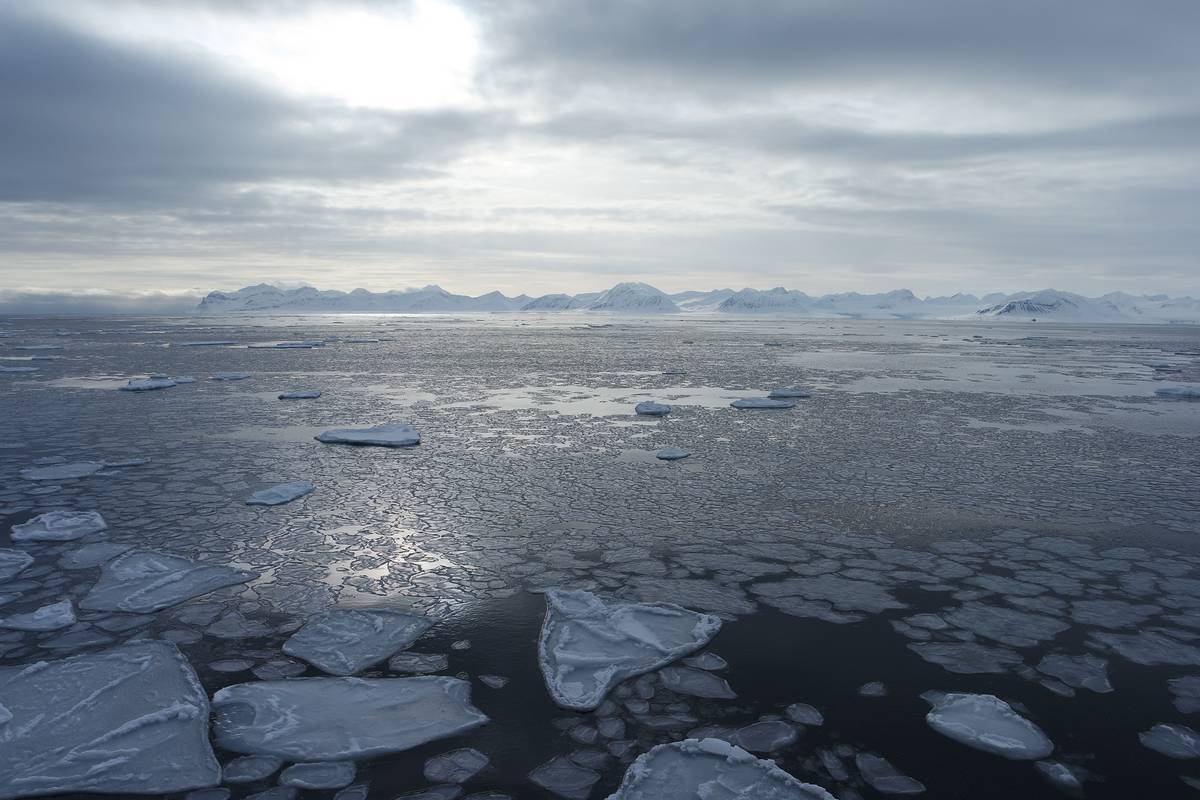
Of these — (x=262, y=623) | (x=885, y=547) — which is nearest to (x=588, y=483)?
(x=885, y=547)

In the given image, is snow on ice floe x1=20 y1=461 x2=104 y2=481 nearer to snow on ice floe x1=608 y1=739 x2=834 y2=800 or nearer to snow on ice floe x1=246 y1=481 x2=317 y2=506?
snow on ice floe x1=246 y1=481 x2=317 y2=506

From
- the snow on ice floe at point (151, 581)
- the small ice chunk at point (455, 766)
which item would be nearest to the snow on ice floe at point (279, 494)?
the snow on ice floe at point (151, 581)

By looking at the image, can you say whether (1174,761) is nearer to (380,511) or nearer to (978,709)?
(978,709)

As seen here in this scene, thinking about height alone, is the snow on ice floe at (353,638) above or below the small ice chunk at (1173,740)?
above

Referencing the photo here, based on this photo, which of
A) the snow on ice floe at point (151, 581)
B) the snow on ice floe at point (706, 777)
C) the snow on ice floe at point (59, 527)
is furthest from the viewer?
the snow on ice floe at point (59, 527)

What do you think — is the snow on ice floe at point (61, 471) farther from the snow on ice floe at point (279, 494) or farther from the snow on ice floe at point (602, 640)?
the snow on ice floe at point (602, 640)

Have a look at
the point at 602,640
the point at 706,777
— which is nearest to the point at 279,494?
the point at 602,640

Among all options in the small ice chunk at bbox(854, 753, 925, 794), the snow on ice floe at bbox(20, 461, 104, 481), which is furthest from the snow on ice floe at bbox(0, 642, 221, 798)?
the snow on ice floe at bbox(20, 461, 104, 481)

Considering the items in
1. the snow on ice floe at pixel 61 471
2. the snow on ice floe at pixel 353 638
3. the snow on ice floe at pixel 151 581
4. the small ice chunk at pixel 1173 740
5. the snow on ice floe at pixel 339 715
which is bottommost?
the small ice chunk at pixel 1173 740

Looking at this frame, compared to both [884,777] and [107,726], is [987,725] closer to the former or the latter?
[884,777]
